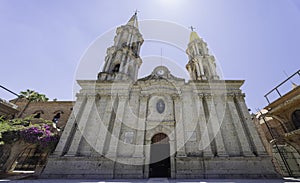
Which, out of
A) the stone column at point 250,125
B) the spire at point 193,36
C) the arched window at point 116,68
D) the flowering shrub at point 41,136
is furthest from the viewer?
the spire at point 193,36

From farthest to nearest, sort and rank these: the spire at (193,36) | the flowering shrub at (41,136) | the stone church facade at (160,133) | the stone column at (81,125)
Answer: the spire at (193,36), the stone column at (81,125), the stone church facade at (160,133), the flowering shrub at (41,136)

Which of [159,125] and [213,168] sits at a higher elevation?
[159,125]

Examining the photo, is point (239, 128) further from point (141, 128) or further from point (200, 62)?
point (200, 62)

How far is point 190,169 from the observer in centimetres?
946

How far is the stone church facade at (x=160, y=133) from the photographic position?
9.52 metres

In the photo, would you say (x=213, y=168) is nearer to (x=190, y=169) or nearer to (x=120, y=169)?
(x=190, y=169)

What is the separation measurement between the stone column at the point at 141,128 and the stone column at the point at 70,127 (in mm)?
5127

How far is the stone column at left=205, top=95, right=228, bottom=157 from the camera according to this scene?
33.7 ft

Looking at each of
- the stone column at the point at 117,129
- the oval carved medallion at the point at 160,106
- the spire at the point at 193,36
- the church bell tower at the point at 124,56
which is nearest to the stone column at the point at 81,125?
the stone column at the point at 117,129

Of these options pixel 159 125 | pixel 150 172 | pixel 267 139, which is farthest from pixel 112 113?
pixel 267 139

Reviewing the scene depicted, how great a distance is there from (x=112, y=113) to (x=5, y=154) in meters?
7.40

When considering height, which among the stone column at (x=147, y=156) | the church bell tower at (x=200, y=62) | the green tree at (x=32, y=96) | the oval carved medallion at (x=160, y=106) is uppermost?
the church bell tower at (x=200, y=62)

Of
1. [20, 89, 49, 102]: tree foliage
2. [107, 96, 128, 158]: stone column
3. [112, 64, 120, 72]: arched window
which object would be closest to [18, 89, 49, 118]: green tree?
[20, 89, 49, 102]: tree foliage

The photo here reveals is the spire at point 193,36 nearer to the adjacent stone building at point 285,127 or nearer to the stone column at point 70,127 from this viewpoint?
the adjacent stone building at point 285,127
